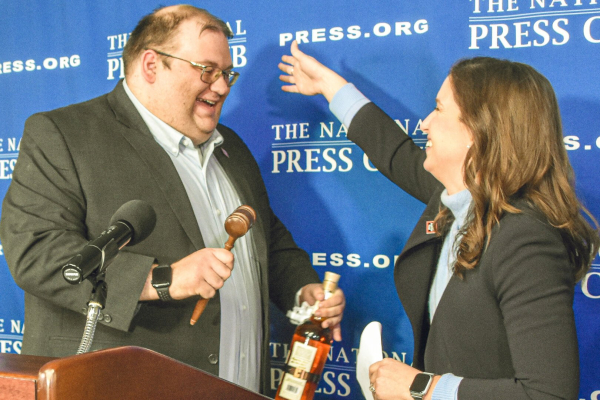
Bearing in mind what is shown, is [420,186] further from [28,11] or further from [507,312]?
[28,11]

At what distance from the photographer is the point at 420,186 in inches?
67.2

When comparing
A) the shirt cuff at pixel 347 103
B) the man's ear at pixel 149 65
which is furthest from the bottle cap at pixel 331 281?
the man's ear at pixel 149 65

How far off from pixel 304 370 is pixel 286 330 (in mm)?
674

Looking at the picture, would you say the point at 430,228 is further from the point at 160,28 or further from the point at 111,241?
the point at 160,28

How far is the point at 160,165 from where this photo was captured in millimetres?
1589

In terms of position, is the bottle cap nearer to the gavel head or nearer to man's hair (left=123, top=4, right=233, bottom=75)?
the gavel head

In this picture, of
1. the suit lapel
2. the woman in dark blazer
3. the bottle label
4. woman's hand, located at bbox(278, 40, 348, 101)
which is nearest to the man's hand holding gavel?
the suit lapel

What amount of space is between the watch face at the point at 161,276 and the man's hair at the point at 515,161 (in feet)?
2.20

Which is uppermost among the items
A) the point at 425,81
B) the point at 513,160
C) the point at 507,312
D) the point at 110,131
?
the point at 425,81

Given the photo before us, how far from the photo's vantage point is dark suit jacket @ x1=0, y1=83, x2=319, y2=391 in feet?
4.54

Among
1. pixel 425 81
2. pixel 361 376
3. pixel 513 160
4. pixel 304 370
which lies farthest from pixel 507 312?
pixel 425 81

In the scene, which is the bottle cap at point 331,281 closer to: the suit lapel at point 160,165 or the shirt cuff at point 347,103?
the suit lapel at point 160,165

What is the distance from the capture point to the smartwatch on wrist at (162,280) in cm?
135

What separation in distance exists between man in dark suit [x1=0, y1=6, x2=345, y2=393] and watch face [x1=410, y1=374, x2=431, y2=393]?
39cm
